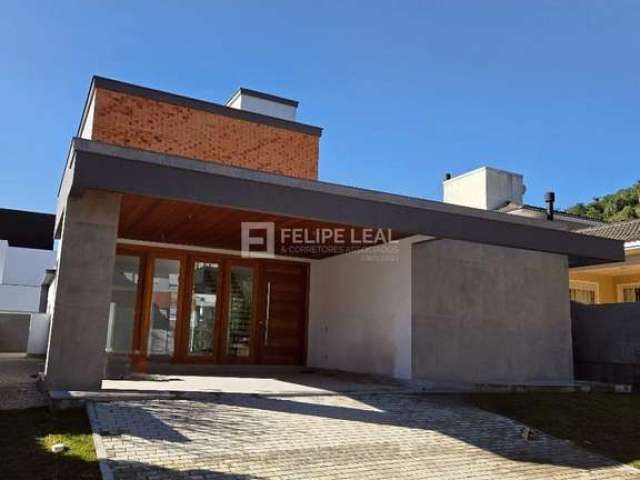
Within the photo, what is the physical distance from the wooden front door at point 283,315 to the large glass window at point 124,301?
299 centimetres

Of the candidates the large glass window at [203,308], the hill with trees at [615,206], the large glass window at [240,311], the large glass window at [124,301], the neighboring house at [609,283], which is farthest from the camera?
the hill with trees at [615,206]

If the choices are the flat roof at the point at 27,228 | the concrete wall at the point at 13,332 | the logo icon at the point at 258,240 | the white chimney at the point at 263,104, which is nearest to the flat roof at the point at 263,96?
the white chimney at the point at 263,104

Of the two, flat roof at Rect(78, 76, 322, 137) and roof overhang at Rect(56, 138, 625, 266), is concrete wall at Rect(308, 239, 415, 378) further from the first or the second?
flat roof at Rect(78, 76, 322, 137)

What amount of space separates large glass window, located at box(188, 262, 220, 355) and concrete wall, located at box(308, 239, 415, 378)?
2.52m

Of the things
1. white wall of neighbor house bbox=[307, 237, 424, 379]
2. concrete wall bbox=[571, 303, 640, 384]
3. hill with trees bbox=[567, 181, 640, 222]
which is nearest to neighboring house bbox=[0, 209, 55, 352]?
white wall of neighbor house bbox=[307, 237, 424, 379]

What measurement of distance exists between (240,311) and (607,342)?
876 centimetres

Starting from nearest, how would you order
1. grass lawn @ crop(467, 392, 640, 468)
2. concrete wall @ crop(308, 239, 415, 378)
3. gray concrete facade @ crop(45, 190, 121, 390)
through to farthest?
1. gray concrete facade @ crop(45, 190, 121, 390)
2. grass lawn @ crop(467, 392, 640, 468)
3. concrete wall @ crop(308, 239, 415, 378)

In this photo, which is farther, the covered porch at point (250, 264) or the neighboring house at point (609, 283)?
the neighboring house at point (609, 283)

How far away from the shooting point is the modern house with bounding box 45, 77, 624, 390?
7.62 metres

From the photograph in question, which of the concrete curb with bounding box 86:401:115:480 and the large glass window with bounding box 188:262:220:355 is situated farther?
the large glass window with bounding box 188:262:220:355

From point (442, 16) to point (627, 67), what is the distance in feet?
24.1

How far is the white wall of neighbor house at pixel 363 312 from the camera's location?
11.2 m

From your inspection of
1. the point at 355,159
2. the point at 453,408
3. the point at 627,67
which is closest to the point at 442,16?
A: the point at 355,159

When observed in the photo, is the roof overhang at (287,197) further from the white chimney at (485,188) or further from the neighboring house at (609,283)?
the white chimney at (485,188)
